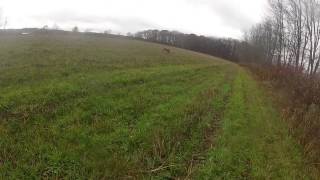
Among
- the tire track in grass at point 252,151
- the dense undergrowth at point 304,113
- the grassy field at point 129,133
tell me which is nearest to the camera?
the grassy field at point 129,133

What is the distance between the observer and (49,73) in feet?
52.4

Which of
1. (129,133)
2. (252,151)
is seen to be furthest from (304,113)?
(129,133)

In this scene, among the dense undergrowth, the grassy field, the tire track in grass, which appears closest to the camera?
the grassy field

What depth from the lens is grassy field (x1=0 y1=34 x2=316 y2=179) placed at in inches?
283

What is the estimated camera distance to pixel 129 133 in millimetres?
9148

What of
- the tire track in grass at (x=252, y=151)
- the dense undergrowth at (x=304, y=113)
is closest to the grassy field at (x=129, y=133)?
the tire track in grass at (x=252, y=151)

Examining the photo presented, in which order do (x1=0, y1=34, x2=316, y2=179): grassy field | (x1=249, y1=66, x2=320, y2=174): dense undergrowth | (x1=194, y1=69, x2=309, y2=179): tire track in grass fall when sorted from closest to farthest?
(x1=0, y1=34, x2=316, y2=179): grassy field → (x1=194, y1=69, x2=309, y2=179): tire track in grass → (x1=249, y1=66, x2=320, y2=174): dense undergrowth

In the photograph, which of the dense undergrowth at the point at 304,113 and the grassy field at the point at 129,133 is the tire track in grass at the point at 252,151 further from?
the dense undergrowth at the point at 304,113

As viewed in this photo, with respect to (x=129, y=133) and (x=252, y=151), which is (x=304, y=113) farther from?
(x=129, y=133)

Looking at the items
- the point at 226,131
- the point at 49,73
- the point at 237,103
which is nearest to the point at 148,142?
the point at 226,131

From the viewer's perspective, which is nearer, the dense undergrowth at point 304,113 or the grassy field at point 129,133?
the grassy field at point 129,133

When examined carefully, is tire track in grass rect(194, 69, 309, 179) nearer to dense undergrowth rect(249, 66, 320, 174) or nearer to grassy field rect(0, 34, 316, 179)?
grassy field rect(0, 34, 316, 179)

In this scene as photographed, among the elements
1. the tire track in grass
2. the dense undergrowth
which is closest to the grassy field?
the tire track in grass

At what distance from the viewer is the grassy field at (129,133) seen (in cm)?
719
